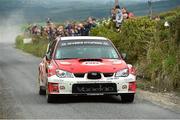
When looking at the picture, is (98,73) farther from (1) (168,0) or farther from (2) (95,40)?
(1) (168,0)

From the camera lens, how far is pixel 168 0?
112 metres

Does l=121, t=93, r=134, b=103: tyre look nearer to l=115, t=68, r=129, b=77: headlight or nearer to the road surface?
the road surface

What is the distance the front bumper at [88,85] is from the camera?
57.6 feet

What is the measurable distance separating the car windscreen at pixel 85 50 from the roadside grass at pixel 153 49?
2982mm

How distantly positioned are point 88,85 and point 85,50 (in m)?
1.77

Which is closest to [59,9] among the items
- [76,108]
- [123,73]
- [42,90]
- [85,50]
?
[42,90]

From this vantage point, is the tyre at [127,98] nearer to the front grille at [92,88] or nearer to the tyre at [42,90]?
the front grille at [92,88]

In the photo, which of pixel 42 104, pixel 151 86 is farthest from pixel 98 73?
pixel 151 86

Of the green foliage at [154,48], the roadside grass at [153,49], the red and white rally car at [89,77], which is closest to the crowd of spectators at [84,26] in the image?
the roadside grass at [153,49]

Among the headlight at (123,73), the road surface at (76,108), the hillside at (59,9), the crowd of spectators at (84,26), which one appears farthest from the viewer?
the hillside at (59,9)

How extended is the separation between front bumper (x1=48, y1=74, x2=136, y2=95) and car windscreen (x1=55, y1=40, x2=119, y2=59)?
1.31 m

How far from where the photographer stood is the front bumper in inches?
691

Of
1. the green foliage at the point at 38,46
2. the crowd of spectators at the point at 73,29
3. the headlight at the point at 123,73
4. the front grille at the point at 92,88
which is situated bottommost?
the green foliage at the point at 38,46

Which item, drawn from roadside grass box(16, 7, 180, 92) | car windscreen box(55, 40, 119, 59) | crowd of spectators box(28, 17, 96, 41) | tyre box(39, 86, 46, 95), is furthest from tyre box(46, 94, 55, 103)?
crowd of spectators box(28, 17, 96, 41)
